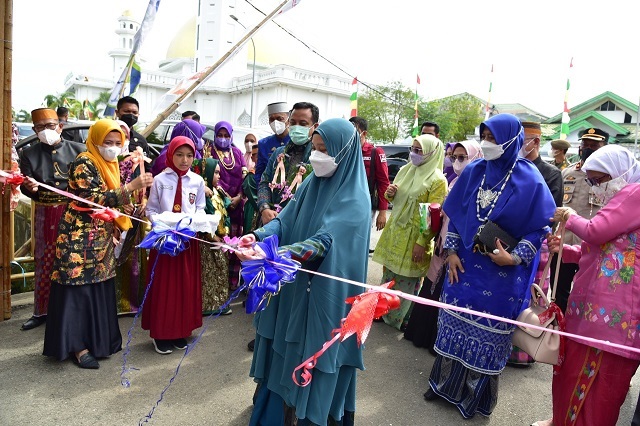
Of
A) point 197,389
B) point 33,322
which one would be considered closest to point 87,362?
point 197,389

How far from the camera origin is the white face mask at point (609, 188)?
8.97 feet

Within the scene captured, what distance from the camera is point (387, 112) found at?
3347cm

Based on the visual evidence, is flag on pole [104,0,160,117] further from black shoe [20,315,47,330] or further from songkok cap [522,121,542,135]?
songkok cap [522,121,542,135]

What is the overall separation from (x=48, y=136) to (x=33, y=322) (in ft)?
5.48

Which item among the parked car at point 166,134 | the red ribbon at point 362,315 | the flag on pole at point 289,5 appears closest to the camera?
the red ribbon at point 362,315

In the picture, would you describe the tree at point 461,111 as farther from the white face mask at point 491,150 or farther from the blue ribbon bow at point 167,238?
the blue ribbon bow at point 167,238

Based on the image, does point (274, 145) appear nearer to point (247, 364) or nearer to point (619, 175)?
point (247, 364)

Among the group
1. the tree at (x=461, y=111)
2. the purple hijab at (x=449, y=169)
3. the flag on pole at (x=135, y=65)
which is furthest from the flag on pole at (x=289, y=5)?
the tree at (x=461, y=111)

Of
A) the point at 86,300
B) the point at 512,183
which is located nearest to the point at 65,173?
the point at 86,300

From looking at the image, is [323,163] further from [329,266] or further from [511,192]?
[511,192]

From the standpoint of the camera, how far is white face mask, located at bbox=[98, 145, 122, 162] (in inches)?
139

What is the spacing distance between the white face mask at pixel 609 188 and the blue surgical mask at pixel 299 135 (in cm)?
220

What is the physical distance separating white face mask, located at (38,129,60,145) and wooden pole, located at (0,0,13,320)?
1.02 ft

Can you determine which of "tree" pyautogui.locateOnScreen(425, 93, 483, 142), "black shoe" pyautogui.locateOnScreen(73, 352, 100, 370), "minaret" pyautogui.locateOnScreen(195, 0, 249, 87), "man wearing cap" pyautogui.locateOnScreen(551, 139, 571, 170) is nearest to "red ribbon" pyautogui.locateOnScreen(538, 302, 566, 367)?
"black shoe" pyautogui.locateOnScreen(73, 352, 100, 370)
